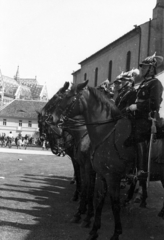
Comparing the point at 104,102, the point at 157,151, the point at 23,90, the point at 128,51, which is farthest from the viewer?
the point at 23,90

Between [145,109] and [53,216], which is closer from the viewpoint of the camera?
[145,109]

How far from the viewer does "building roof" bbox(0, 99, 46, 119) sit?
2682 inches

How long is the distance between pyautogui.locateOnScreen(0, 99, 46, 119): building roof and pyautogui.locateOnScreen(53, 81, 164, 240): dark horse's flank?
62.9 metres

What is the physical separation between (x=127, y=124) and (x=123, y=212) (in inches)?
117

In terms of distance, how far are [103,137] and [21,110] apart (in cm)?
6553

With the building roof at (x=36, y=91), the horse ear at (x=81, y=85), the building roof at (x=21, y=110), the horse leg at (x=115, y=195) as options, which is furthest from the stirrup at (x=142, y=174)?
the building roof at (x=36, y=91)

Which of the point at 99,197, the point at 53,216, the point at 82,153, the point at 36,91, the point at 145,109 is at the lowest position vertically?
the point at 53,216

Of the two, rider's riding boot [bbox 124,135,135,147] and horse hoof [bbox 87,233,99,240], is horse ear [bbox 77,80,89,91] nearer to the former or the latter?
rider's riding boot [bbox 124,135,135,147]

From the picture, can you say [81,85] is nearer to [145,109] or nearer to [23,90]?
[145,109]

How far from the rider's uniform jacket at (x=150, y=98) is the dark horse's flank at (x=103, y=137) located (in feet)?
1.09

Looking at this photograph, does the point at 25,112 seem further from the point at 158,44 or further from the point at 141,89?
the point at 141,89

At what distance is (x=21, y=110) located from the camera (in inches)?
2712

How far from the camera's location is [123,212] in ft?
23.1

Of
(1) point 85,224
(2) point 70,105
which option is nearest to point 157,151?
(2) point 70,105
